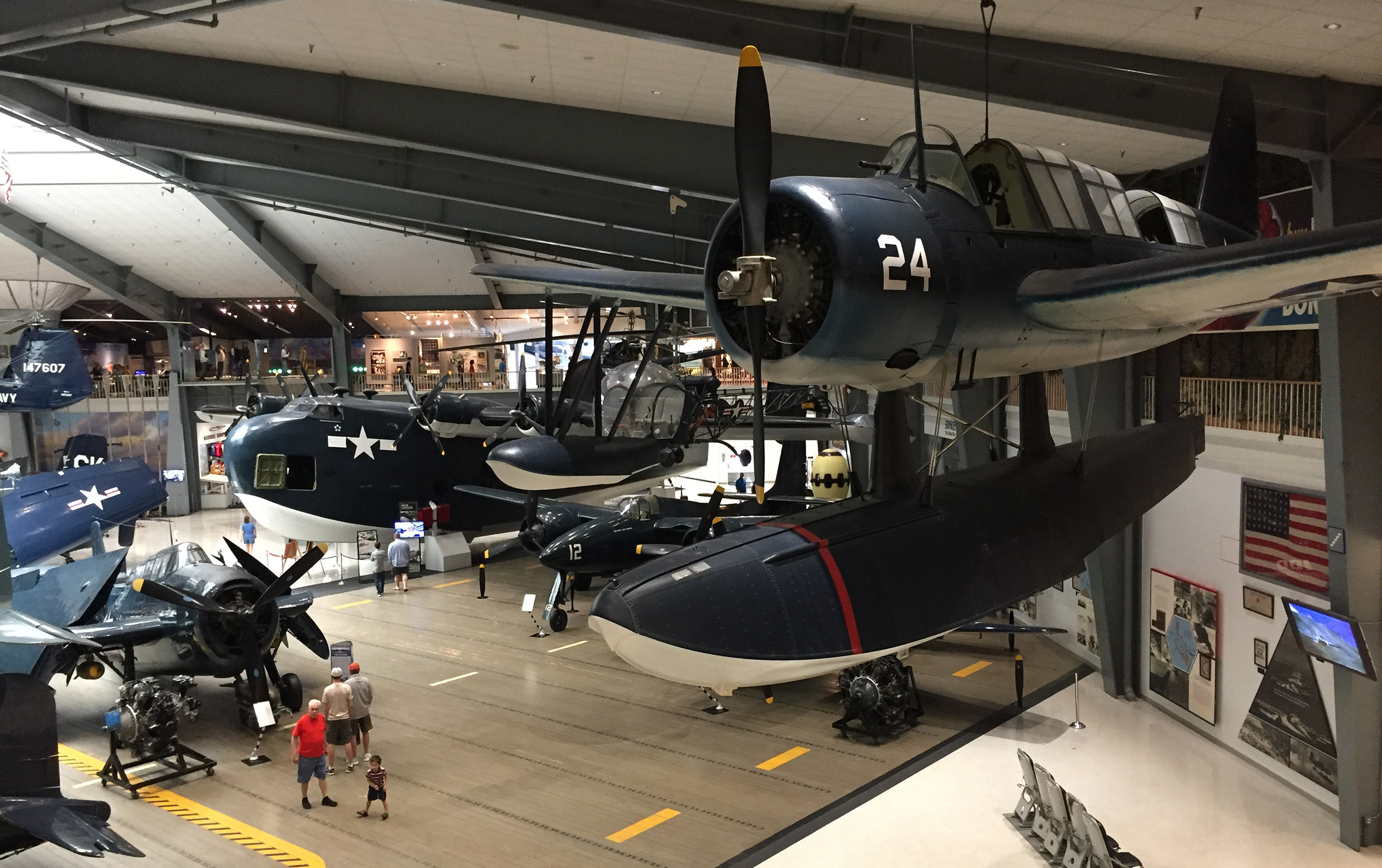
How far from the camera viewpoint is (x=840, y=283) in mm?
4570

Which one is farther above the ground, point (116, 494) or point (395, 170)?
point (395, 170)

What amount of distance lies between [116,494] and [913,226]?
18.9 metres

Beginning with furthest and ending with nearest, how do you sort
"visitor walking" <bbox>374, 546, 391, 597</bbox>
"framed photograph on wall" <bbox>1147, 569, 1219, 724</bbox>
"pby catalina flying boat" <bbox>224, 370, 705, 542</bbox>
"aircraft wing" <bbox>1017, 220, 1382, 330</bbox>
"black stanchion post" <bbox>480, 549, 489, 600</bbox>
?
"pby catalina flying boat" <bbox>224, 370, 705, 542</bbox>, "visitor walking" <bbox>374, 546, 391, 597</bbox>, "black stanchion post" <bbox>480, 549, 489, 600</bbox>, "framed photograph on wall" <bbox>1147, 569, 1219, 724</bbox>, "aircraft wing" <bbox>1017, 220, 1382, 330</bbox>

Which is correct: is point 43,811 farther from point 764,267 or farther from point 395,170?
point 395,170

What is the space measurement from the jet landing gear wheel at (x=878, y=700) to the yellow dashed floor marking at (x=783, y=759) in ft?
Result: 2.24

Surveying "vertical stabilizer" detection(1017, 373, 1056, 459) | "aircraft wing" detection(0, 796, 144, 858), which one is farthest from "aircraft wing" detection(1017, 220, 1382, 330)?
"aircraft wing" detection(0, 796, 144, 858)

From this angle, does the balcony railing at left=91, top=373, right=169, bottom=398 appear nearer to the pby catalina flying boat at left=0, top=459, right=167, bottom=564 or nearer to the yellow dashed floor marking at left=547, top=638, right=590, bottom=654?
the pby catalina flying boat at left=0, top=459, right=167, bottom=564

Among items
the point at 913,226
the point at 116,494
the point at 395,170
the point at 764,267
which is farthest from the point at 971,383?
the point at 116,494

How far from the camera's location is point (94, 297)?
3198cm

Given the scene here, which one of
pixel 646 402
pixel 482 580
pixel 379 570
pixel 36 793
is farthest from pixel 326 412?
pixel 36 793

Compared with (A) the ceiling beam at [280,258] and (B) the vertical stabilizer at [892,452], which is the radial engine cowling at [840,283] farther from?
(A) the ceiling beam at [280,258]

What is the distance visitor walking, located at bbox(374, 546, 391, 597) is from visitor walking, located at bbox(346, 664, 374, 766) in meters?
8.38

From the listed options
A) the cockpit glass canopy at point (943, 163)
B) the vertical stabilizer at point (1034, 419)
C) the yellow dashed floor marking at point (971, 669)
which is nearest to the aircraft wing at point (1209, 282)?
the cockpit glass canopy at point (943, 163)

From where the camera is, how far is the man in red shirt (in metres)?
9.02
